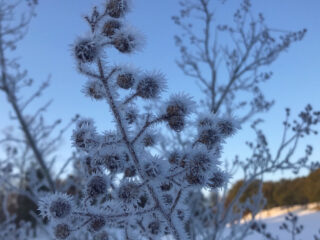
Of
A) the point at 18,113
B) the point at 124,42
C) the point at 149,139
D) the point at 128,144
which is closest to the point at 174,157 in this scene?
the point at 149,139

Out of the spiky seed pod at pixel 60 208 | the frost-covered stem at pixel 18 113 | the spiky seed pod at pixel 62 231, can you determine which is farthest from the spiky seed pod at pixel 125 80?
the frost-covered stem at pixel 18 113

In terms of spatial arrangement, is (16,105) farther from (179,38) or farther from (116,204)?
(116,204)

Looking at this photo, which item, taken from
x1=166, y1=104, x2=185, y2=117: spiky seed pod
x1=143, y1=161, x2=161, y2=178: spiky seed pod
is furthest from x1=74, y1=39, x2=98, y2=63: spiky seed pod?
x1=143, y1=161, x2=161, y2=178: spiky seed pod

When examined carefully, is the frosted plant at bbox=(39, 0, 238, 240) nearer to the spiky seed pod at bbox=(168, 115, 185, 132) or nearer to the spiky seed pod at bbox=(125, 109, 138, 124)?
the spiky seed pod at bbox=(168, 115, 185, 132)

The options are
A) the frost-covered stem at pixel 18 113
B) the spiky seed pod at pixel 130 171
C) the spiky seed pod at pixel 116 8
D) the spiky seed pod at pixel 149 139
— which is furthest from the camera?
the frost-covered stem at pixel 18 113

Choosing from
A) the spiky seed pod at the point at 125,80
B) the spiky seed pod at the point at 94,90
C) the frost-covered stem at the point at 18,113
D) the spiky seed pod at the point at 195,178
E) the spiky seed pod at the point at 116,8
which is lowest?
the spiky seed pod at the point at 195,178

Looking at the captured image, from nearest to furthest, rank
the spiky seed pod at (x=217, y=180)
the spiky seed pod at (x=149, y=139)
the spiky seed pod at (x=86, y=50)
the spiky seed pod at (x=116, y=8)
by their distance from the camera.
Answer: the spiky seed pod at (x=86, y=50), the spiky seed pod at (x=116, y=8), the spiky seed pod at (x=217, y=180), the spiky seed pod at (x=149, y=139)

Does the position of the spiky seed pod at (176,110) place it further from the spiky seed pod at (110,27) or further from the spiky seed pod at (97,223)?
the spiky seed pod at (97,223)
